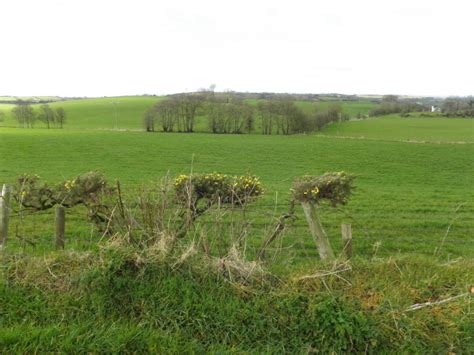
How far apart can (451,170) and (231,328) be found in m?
29.3

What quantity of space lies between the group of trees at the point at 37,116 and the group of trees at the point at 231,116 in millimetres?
24898

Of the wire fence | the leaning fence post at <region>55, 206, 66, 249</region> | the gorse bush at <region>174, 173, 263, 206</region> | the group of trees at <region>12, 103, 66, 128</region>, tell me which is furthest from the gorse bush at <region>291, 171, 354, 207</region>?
the group of trees at <region>12, 103, 66, 128</region>

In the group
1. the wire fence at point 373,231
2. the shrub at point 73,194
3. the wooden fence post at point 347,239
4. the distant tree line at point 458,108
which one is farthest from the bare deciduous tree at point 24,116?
the distant tree line at point 458,108

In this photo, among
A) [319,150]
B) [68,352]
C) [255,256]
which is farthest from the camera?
[319,150]

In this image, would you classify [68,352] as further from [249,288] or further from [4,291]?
[249,288]

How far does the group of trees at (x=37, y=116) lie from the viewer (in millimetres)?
75875

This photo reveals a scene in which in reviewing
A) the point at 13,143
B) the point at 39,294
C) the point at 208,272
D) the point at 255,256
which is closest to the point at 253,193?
the point at 255,256

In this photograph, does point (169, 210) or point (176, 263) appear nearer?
point (176, 263)

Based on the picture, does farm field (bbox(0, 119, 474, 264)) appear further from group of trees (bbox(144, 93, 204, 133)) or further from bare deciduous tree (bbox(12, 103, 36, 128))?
bare deciduous tree (bbox(12, 103, 36, 128))

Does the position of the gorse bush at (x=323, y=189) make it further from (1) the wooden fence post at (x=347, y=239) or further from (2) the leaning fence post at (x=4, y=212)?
(2) the leaning fence post at (x=4, y=212)

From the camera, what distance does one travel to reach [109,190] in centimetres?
585

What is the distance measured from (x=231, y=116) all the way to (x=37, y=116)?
145ft

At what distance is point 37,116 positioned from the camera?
7769 centimetres

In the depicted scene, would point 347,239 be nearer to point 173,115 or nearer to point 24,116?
point 173,115
